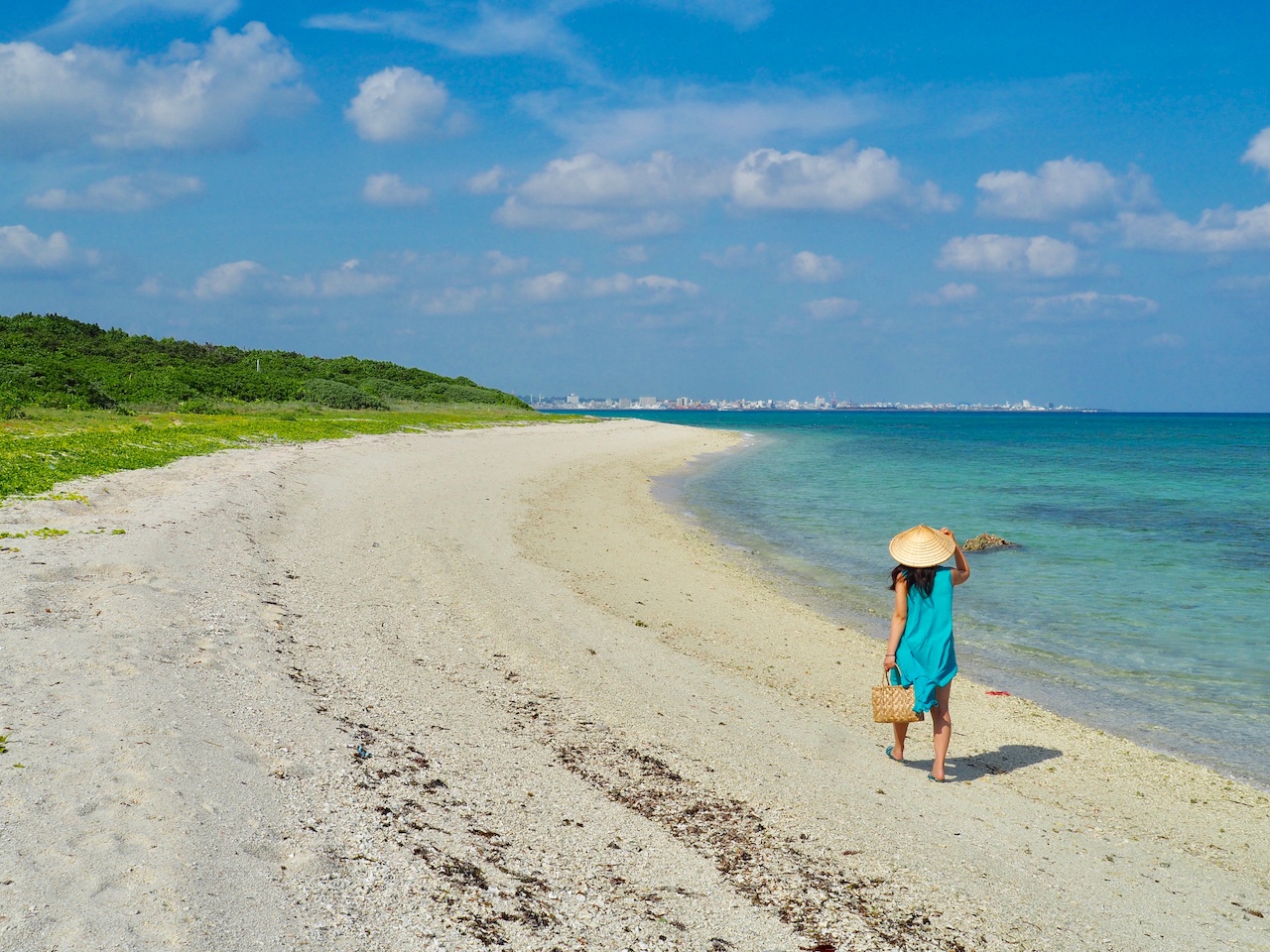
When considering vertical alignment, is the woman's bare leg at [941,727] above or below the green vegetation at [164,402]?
below

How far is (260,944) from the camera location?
11.6 feet

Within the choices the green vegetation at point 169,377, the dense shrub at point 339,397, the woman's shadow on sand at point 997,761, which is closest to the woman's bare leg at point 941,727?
the woman's shadow on sand at point 997,761

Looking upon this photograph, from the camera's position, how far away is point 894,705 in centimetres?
692

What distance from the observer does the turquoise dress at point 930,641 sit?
6.69m

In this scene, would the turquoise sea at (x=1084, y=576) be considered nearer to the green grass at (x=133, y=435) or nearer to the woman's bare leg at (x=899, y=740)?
the woman's bare leg at (x=899, y=740)

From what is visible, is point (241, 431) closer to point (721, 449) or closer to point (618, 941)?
point (618, 941)

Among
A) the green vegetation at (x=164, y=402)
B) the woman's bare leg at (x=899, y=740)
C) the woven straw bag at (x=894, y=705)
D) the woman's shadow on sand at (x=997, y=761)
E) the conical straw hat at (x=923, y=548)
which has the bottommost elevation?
the woman's shadow on sand at (x=997, y=761)

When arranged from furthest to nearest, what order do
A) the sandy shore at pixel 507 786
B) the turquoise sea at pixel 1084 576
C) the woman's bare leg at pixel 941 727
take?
the turquoise sea at pixel 1084 576
the woman's bare leg at pixel 941 727
the sandy shore at pixel 507 786

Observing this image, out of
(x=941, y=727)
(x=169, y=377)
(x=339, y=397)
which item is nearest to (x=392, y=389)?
(x=339, y=397)

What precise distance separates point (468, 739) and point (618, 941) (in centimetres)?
269

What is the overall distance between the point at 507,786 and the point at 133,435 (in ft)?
68.2

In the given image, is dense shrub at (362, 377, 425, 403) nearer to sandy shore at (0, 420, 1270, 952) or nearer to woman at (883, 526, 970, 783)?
sandy shore at (0, 420, 1270, 952)

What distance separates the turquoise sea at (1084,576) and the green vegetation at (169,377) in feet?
78.1

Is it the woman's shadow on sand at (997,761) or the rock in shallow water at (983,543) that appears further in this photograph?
the rock in shallow water at (983,543)
